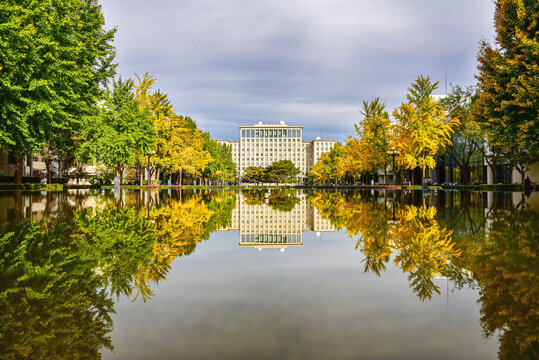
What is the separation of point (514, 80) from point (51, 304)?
23.1 metres

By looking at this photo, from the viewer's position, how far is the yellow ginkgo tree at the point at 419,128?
142 feet

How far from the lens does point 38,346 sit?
287 centimetres

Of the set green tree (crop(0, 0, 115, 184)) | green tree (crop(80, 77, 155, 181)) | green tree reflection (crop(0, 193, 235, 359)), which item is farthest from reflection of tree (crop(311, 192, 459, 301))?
green tree (crop(80, 77, 155, 181))

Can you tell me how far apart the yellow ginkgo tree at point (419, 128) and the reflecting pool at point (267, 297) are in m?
37.6

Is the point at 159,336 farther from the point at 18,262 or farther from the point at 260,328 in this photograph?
the point at 18,262

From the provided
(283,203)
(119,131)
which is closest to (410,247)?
(283,203)

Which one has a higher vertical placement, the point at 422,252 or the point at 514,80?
the point at 514,80

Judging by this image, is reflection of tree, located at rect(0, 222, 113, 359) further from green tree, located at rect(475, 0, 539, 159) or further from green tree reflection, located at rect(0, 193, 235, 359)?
green tree, located at rect(475, 0, 539, 159)

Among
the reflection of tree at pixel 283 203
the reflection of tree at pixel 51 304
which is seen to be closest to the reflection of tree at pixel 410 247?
the reflection of tree at pixel 51 304

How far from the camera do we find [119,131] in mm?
37750

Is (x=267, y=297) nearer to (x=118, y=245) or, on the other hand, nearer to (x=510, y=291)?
(x=510, y=291)

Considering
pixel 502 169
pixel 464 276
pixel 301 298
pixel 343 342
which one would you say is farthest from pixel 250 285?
pixel 502 169

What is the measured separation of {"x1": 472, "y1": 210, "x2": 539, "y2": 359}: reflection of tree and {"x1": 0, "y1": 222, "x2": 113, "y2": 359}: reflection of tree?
3122mm

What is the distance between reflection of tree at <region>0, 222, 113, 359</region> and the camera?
9.52 feet
